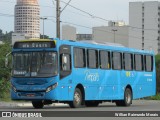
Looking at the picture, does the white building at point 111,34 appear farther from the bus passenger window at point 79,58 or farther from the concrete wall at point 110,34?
the bus passenger window at point 79,58

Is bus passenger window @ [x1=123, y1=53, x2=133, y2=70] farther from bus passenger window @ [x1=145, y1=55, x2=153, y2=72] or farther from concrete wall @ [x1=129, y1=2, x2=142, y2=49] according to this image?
concrete wall @ [x1=129, y1=2, x2=142, y2=49]

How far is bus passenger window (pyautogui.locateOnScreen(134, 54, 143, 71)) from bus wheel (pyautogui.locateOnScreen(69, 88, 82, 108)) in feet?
21.4

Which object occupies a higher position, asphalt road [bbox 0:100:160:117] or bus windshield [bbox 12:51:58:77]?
bus windshield [bbox 12:51:58:77]

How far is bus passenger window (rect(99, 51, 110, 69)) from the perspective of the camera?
93.1ft

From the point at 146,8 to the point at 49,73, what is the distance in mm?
170705

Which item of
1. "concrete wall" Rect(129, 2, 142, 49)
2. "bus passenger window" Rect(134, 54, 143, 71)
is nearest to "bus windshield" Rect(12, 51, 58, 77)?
"bus passenger window" Rect(134, 54, 143, 71)

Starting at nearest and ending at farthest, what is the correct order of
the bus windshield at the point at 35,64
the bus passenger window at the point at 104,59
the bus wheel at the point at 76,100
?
1. the bus windshield at the point at 35,64
2. the bus wheel at the point at 76,100
3. the bus passenger window at the point at 104,59

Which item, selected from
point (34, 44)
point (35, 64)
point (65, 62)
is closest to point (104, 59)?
point (65, 62)

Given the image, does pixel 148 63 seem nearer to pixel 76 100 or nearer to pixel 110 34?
pixel 76 100

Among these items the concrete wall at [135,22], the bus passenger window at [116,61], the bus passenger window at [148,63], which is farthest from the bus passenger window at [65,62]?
the concrete wall at [135,22]

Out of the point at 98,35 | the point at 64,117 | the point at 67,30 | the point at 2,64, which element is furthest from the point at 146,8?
the point at 64,117

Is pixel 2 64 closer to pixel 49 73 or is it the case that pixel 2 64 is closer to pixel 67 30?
pixel 49 73

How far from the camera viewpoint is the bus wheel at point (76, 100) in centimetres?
2571

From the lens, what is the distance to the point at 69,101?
2562 cm
